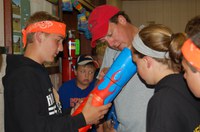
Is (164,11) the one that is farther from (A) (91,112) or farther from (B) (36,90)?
(B) (36,90)

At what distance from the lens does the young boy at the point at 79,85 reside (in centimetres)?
236

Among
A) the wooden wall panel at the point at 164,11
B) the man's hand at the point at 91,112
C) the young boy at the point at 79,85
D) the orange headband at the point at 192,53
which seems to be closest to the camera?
the orange headband at the point at 192,53

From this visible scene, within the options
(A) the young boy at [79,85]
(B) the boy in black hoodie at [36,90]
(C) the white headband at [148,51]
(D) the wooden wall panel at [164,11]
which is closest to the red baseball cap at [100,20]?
(B) the boy in black hoodie at [36,90]

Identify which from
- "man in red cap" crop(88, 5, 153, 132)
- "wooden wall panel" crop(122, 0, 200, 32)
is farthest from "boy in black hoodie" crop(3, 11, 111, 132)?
"wooden wall panel" crop(122, 0, 200, 32)

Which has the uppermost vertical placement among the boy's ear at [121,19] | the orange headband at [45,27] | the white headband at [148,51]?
the boy's ear at [121,19]

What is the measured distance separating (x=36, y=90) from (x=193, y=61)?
2.43 ft

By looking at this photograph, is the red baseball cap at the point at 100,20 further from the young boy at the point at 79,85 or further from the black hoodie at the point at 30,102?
the young boy at the point at 79,85

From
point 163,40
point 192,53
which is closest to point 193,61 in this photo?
point 192,53

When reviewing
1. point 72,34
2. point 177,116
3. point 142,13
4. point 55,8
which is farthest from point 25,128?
point 142,13

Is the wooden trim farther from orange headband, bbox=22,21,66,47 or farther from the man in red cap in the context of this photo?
the man in red cap

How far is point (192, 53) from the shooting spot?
0.91 meters

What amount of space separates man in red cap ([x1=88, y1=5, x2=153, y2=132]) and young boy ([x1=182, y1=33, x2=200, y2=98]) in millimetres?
486

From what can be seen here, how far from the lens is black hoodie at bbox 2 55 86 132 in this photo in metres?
1.18

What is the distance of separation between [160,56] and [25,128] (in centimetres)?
71
